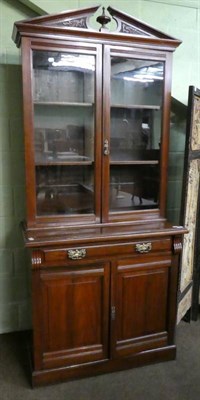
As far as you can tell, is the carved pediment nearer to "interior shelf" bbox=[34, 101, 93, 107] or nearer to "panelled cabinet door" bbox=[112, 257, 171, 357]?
"interior shelf" bbox=[34, 101, 93, 107]

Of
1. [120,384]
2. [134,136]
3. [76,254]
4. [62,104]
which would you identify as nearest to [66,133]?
[62,104]

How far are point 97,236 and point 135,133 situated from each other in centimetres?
81

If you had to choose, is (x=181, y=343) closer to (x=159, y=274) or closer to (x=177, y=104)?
(x=159, y=274)

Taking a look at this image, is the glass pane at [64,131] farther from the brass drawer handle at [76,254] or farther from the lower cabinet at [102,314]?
the lower cabinet at [102,314]

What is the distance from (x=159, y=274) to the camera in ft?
6.98

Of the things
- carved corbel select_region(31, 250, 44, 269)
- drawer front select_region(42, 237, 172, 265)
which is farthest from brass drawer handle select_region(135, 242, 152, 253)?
carved corbel select_region(31, 250, 44, 269)

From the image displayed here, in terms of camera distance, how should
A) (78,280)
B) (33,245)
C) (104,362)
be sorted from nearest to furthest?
(33,245) → (78,280) → (104,362)

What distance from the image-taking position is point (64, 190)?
217cm

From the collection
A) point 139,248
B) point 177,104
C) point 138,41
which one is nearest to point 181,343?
point 139,248

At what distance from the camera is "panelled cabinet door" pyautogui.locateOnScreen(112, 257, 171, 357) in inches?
80.8

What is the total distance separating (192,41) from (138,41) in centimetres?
81

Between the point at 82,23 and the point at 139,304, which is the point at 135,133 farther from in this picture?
the point at 139,304

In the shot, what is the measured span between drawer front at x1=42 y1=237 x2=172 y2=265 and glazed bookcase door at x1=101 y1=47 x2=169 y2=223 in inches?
9.5

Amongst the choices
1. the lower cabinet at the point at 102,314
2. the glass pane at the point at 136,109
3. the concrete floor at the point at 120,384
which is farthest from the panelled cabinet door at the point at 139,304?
the glass pane at the point at 136,109
